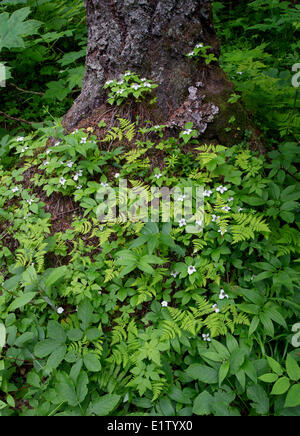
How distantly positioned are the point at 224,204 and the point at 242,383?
1.44 m

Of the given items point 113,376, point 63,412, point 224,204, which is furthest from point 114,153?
point 63,412

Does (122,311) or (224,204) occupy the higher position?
(224,204)

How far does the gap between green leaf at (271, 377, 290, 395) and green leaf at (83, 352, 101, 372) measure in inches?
48.2

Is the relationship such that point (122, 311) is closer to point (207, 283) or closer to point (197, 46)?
point (207, 283)

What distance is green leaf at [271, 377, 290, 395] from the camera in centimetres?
202

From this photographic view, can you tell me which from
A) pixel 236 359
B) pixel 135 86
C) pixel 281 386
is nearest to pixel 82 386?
pixel 236 359

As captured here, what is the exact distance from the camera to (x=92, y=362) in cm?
231

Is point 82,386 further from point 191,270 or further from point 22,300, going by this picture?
point 191,270

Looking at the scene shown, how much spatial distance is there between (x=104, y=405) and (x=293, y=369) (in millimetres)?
1339

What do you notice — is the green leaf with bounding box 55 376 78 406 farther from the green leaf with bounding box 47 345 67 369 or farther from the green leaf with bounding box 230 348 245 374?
the green leaf with bounding box 230 348 245 374

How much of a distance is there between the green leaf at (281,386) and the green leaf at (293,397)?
34 mm

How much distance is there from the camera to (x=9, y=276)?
2930 millimetres

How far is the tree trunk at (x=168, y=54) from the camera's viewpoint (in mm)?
3094

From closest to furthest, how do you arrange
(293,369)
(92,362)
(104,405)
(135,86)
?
(293,369), (104,405), (92,362), (135,86)
